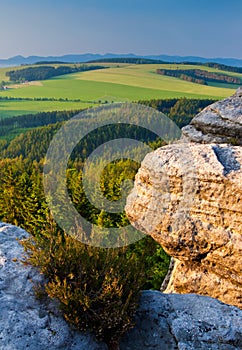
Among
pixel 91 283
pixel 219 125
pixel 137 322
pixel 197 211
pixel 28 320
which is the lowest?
pixel 137 322

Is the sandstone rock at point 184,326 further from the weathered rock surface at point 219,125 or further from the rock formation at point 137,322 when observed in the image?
the weathered rock surface at point 219,125

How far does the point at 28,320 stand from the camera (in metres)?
9.38

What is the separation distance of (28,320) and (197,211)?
6.77 meters

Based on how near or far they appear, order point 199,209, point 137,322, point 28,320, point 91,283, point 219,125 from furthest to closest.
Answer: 1. point 219,125
2. point 199,209
3. point 137,322
4. point 91,283
5. point 28,320

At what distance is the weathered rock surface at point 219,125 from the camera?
1753 cm

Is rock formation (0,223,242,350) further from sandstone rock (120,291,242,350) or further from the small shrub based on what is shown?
the small shrub

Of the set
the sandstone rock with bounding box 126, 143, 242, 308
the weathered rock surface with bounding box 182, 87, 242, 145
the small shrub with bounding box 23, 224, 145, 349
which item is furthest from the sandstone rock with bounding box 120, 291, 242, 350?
the weathered rock surface with bounding box 182, 87, 242, 145

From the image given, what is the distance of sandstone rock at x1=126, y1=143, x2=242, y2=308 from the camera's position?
12.3 meters

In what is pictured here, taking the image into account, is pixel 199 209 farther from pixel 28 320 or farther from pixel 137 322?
pixel 28 320

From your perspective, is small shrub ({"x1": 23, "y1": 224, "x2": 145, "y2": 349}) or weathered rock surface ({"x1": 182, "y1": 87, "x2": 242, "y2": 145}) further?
weathered rock surface ({"x1": 182, "y1": 87, "x2": 242, "y2": 145})

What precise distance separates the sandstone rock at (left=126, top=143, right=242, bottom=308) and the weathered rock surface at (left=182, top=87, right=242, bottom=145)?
4.65m

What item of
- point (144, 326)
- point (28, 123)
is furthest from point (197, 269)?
point (28, 123)

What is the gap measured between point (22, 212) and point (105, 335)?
2946 centimetres

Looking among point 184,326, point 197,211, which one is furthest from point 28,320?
point 197,211
